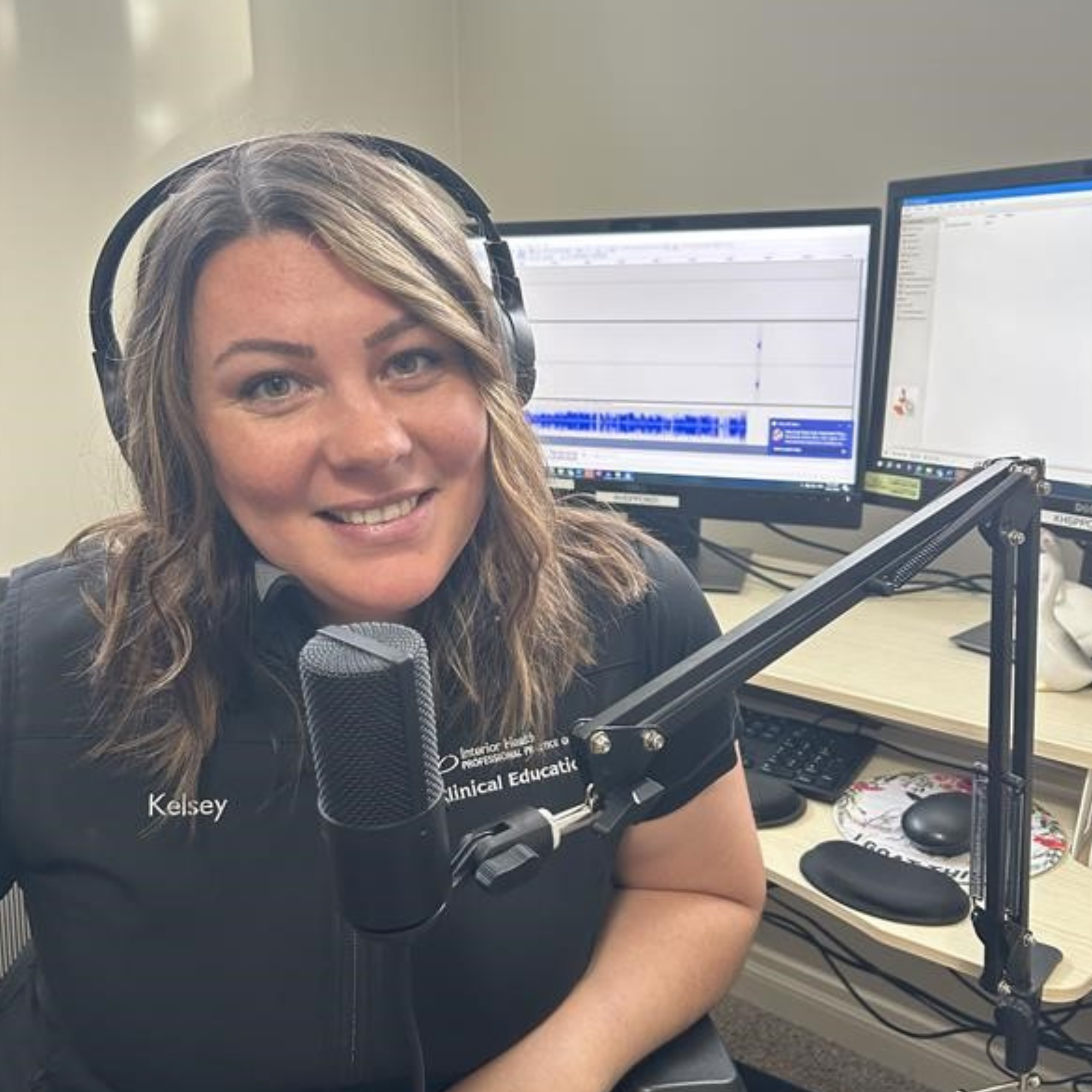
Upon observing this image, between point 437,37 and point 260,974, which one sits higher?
point 437,37

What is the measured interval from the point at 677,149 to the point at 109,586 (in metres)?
1.11

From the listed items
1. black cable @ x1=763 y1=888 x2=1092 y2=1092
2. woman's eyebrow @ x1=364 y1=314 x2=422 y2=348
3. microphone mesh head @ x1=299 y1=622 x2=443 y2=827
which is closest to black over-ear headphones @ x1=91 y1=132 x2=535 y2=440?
woman's eyebrow @ x1=364 y1=314 x2=422 y2=348

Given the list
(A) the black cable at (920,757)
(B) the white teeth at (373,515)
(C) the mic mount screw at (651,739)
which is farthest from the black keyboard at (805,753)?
(C) the mic mount screw at (651,739)

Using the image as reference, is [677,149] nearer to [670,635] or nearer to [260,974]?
[670,635]

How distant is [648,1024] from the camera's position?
0.81 metres

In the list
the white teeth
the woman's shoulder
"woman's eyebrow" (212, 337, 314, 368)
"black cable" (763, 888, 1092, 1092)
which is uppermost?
"woman's eyebrow" (212, 337, 314, 368)

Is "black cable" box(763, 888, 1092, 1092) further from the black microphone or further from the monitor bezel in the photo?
the black microphone

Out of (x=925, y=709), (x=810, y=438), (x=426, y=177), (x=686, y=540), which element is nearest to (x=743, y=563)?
(x=686, y=540)

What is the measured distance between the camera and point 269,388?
716 millimetres

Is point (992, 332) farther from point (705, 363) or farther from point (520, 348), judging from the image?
point (520, 348)

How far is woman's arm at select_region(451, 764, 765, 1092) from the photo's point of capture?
0.79 metres

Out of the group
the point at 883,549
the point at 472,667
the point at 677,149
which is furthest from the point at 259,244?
the point at 677,149

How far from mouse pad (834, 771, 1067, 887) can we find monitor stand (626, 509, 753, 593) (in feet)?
1.29

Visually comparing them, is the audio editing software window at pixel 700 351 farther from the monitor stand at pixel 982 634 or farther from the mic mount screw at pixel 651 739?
the mic mount screw at pixel 651 739
